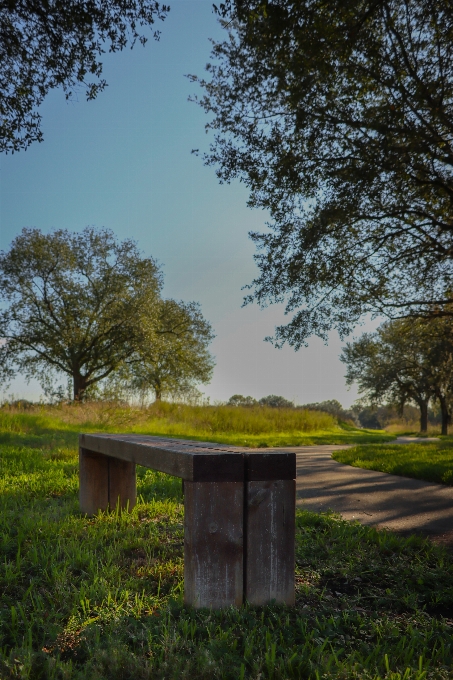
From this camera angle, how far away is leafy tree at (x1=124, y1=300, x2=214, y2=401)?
30.7 m

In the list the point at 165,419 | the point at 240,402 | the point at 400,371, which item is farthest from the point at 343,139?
the point at 400,371

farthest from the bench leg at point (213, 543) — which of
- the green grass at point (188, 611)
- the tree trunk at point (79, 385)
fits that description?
the tree trunk at point (79, 385)

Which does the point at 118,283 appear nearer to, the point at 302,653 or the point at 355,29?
the point at 355,29

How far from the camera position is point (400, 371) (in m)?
38.6

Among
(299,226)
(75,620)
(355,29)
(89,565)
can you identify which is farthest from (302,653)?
(299,226)

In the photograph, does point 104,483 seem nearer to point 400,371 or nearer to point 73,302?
point 73,302

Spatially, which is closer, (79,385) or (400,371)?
(79,385)

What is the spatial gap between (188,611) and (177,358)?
91.6 feet

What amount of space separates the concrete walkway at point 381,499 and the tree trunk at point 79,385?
21.2 m

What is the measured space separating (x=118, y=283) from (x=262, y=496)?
25.6 metres

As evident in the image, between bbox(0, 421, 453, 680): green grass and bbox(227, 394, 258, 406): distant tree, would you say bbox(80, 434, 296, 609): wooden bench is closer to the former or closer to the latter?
bbox(0, 421, 453, 680): green grass

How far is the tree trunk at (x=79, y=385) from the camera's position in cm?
2825

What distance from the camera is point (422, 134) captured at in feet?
31.5

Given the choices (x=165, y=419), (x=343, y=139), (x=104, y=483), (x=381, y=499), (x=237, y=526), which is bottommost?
→ (x=381, y=499)
